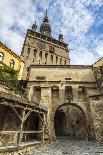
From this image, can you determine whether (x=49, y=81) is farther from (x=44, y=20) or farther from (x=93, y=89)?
(x=44, y=20)

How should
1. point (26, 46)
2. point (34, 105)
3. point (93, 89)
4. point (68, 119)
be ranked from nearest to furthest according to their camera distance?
point (34, 105)
point (93, 89)
point (68, 119)
point (26, 46)

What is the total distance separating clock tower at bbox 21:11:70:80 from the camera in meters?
43.4

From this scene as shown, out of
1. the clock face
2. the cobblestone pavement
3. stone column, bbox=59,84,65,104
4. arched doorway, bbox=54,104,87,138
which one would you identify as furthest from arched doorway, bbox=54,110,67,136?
the clock face

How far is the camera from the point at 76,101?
21.2 metres

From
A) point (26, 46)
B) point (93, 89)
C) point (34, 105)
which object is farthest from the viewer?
point (26, 46)

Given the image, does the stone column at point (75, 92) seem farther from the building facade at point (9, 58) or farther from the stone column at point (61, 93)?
the building facade at point (9, 58)

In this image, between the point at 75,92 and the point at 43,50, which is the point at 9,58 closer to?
the point at 75,92

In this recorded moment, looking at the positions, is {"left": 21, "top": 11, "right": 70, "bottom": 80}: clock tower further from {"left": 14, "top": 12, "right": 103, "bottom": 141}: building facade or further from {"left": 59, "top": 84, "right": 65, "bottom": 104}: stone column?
{"left": 59, "top": 84, "right": 65, "bottom": 104}: stone column

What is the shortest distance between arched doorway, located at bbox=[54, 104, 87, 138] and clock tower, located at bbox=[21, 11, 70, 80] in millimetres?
17418

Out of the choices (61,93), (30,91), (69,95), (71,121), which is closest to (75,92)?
(69,95)

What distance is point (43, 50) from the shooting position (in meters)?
Result: 46.4

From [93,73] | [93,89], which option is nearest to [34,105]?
[93,89]

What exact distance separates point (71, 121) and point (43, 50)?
24.3 m

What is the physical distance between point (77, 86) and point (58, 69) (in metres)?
4.05
